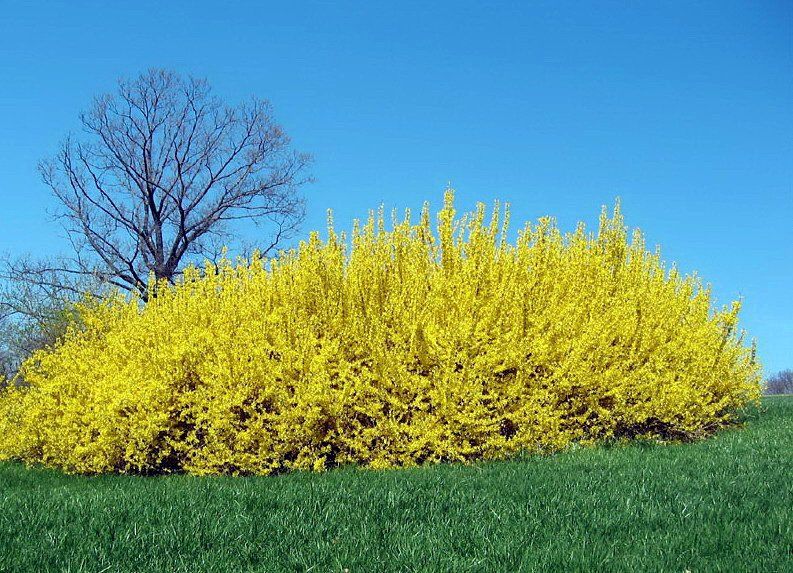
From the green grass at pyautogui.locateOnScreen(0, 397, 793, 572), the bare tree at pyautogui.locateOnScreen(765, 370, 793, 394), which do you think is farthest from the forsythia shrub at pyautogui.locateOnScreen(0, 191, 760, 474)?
the bare tree at pyautogui.locateOnScreen(765, 370, 793, 394)

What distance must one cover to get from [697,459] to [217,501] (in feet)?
16.9

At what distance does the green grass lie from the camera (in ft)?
14.3

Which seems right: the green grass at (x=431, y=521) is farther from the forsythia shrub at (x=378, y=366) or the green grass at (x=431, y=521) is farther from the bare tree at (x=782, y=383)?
the bare tree at (x=782, y=383)

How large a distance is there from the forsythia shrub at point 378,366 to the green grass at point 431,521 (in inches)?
31.6

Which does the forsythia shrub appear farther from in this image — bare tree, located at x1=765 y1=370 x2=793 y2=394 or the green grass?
bare tree, located at x1=765 y1=370 x2=793 y2=394

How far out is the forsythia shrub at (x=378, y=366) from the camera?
312 inches

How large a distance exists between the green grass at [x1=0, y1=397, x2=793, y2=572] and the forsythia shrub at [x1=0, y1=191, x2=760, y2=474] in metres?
0.80

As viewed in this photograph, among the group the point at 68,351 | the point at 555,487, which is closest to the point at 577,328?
the point at 555,487

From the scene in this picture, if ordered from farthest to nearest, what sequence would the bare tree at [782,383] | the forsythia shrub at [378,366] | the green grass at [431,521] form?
the bare tree at [782,383], the forsythia shrub at [378,366], the green grass at [431,521]

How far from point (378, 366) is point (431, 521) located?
3166 mm

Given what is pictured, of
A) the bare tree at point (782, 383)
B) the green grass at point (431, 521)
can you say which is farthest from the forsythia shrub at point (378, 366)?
the bare tree at point (782, 383)

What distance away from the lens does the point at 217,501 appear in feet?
19.1

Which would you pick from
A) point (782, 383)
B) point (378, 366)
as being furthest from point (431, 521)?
point (782, 383)

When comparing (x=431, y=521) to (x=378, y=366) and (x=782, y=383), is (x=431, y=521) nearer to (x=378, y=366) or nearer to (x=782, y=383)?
(x=378, y=366)
